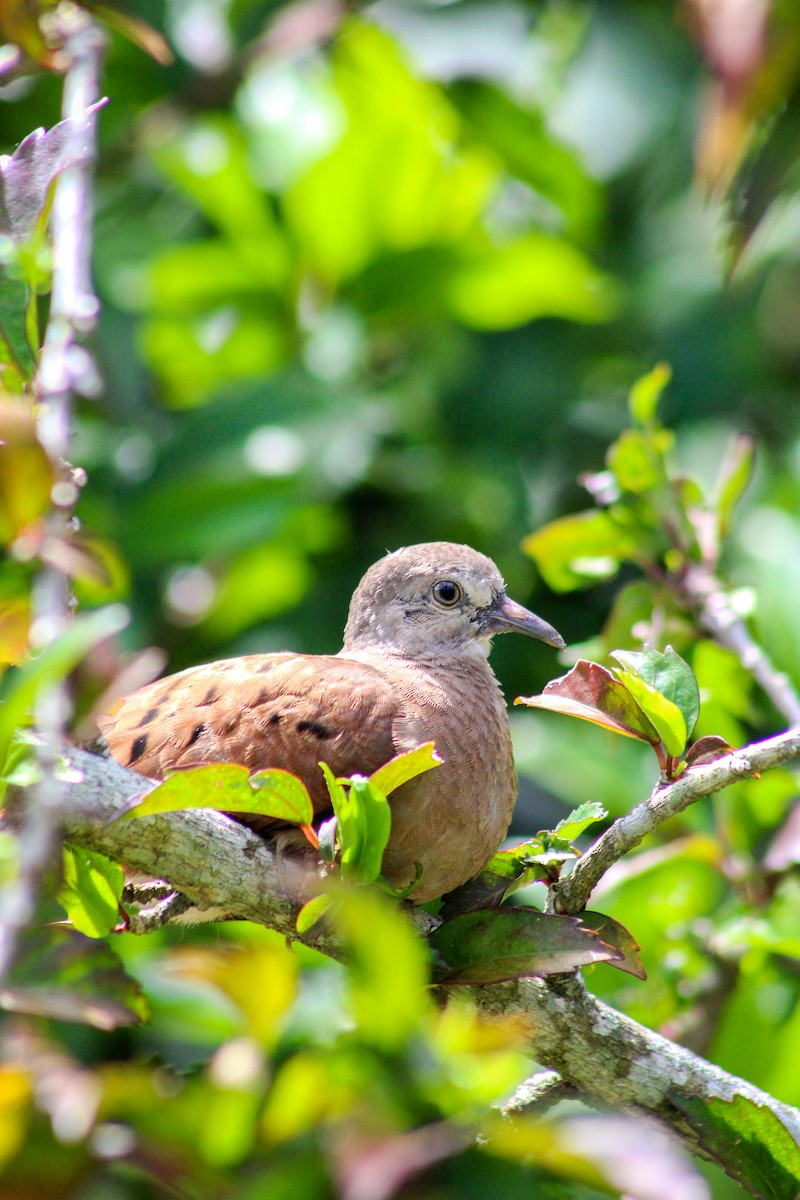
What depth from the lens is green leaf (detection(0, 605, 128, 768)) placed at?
148cm

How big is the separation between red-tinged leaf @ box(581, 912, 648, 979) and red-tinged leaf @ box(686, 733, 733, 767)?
0.30 m

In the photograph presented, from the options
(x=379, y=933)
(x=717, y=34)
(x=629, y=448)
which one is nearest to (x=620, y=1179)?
(x=379, y=933)

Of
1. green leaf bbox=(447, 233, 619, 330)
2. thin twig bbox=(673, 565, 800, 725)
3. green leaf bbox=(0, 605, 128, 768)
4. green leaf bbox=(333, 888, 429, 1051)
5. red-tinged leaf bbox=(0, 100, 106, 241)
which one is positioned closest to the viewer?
green leaf bbox=(333, 888, 429, 1051)

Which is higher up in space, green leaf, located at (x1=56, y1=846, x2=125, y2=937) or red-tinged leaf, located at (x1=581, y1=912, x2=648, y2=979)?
green leaf, located at (x1=56, y1=846, x2=125, y2=937)

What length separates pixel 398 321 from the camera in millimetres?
5457

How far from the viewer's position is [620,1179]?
57.5 inches

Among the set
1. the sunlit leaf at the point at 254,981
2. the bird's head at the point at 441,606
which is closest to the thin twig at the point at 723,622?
the bird's head at the point at 441,606

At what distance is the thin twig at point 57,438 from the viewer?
138 centimetres

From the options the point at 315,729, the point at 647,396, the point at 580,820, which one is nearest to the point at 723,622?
the point at 647,396

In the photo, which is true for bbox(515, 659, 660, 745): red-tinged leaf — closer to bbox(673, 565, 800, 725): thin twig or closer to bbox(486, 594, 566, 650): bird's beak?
bbox(673, 565, 800, 725): thin twig

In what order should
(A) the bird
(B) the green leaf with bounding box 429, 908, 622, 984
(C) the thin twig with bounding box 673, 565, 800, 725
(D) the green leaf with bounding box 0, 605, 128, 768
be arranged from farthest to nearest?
1. (C) the thin twig with bounding box 673, 565, 800, 725
2. (A) the bird
3. (B) the green leaf with bounding box 429, 908, 622, 984
4. (D) the green leaf with bounding box 0, 605, 128, 768

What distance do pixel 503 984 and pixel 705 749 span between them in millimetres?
645

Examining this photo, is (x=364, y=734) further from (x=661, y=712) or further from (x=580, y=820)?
(x=661, y=712)

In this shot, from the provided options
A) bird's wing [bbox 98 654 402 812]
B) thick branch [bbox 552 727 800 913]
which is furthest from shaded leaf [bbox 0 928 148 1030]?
bird's wing [bbox 98 654 402 812]
